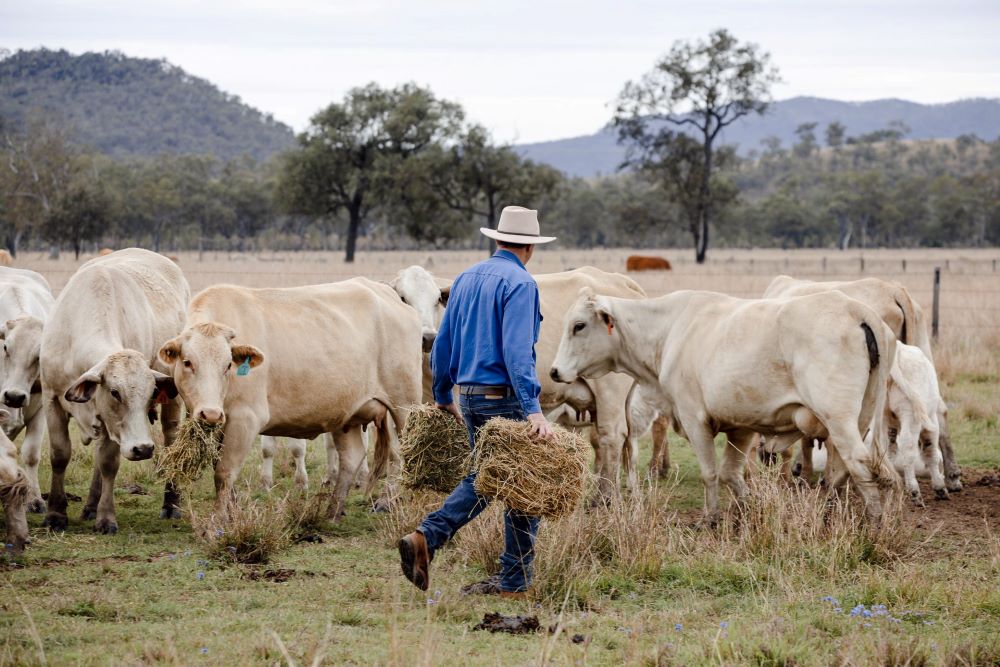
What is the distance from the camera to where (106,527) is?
317 inches

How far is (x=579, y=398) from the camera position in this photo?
966cm

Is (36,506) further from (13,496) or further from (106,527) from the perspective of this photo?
(13,496)

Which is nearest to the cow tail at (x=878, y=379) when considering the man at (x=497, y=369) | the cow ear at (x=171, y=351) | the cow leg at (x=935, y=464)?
the cow leg at (x=935, y=464)

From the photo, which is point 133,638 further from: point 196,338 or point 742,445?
point 742,445

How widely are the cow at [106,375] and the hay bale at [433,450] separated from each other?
2278mm

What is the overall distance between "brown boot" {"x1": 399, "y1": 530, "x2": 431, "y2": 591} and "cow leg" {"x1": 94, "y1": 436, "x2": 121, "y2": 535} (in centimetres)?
332

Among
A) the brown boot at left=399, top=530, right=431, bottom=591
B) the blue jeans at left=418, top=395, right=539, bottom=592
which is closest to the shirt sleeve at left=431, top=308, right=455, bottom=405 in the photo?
the blue jeans at left=418, top=395, right=539, bottom=592

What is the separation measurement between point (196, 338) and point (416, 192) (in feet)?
132

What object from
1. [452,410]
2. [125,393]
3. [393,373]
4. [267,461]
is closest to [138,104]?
[267,461]

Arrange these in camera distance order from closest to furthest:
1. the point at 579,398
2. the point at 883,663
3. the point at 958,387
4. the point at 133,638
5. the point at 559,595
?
the point at 883,663 → the point at 133,638 → the point at 559,595 → the point at 579,398 → the point at 958,387

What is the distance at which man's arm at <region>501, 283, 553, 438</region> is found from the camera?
573 cm

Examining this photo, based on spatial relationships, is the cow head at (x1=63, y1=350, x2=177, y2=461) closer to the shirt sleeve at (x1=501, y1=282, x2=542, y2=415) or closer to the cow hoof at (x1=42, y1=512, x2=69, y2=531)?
the cow hoof at (x1=42, y1=512, x2=69, y2=531)

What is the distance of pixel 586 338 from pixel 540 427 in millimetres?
3301

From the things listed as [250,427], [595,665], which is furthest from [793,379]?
[250,427]
